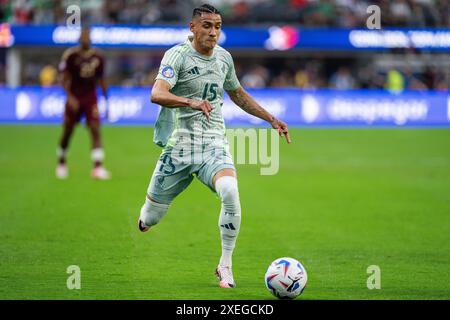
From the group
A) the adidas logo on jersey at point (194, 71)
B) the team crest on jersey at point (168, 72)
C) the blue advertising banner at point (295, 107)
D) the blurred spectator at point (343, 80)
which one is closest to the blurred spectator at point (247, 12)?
the blurred spectator at point (343, 80)

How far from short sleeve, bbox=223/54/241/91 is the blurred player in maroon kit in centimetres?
841

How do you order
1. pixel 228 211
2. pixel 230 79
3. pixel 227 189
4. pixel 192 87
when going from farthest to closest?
pixel 230 79 → pixel 192 87 → pixel 228 211 → pixel 227 189

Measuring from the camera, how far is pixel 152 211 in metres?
8.92

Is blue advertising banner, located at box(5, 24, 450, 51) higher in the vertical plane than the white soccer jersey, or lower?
higher

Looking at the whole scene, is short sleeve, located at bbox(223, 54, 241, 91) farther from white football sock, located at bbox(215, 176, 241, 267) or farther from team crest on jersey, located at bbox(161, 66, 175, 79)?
white football sock, located at bbox(215, 176, 241, 267)

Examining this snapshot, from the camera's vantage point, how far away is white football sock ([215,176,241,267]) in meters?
8.23

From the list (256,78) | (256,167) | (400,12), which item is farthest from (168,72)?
(400,12)

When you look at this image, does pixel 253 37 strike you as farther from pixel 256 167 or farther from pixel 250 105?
pixel 250 105

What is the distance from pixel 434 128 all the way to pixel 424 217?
1705cm

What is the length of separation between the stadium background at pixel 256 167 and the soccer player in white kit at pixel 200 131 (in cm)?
73

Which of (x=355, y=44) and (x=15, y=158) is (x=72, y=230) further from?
(x=355, y=44)

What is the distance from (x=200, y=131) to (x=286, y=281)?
1690 mm

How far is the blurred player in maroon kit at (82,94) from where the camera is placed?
17.1 metres

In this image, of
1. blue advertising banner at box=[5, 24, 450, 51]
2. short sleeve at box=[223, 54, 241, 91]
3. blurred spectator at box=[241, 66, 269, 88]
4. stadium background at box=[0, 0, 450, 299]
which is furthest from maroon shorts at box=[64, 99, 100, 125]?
blurred spectator at box=[241, 66, 269, 88]
